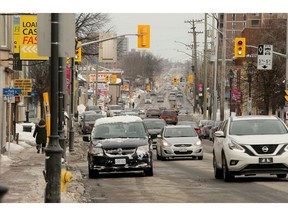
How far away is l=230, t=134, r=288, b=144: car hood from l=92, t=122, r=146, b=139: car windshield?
4228 millimetres

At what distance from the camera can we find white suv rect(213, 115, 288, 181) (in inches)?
839

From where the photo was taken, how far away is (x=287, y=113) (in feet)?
161

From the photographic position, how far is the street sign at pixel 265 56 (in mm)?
51656

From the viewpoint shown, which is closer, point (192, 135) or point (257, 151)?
point (257, 151)

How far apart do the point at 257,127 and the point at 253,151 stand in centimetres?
119

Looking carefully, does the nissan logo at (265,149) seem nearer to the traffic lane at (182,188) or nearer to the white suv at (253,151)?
the white suv at (253,151)

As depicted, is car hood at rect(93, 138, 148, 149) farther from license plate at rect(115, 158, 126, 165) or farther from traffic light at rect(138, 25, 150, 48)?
traffic light at rect(138, 25, 150, 48)

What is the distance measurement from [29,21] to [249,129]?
840 inches

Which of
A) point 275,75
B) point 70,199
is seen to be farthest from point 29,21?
point 275,75

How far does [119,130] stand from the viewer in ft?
84.3

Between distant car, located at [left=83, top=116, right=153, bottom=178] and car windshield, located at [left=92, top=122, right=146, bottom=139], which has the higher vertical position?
car windshield, located at [left=92, top=122, right=146, bottom=139]

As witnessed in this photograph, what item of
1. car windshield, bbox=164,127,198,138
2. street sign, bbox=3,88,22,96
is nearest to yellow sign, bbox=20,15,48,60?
street sign, bbox=3,88,22,96

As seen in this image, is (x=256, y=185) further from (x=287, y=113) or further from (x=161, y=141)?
(x=287, y=113)

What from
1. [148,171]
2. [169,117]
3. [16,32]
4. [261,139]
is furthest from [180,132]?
[169,117]
